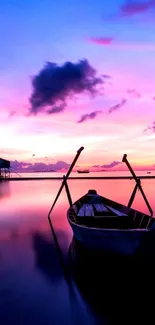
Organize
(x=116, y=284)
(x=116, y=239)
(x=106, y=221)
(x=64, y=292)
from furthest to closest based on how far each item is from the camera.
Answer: (x=106, y=221), (x=116, y=239), (x=116, y=284), (x=64, y=292)

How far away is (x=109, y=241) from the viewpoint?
9109 mm

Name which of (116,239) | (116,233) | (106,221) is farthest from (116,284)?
(106,221)

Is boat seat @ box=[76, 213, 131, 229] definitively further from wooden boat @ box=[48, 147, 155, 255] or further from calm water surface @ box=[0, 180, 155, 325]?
calm water surface @ box=[0, 180, 155, 325]

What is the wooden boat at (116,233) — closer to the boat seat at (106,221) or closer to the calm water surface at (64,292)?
the boat seat at (106,221)

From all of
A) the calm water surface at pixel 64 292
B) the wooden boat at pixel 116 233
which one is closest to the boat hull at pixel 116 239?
the wooden boat at pixel 116 233

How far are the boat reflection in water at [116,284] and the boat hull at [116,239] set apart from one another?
0.40 m

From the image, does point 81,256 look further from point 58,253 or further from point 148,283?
point 148,283

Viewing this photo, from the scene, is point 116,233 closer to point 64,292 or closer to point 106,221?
point 64,292

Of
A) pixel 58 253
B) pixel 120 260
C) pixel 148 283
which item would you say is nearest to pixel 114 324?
pixel 148 283

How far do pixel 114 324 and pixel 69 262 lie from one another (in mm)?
5103

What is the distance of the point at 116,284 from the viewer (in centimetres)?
871

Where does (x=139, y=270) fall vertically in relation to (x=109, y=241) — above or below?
below

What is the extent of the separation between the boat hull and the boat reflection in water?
40cm

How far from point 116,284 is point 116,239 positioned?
54.9 inches
